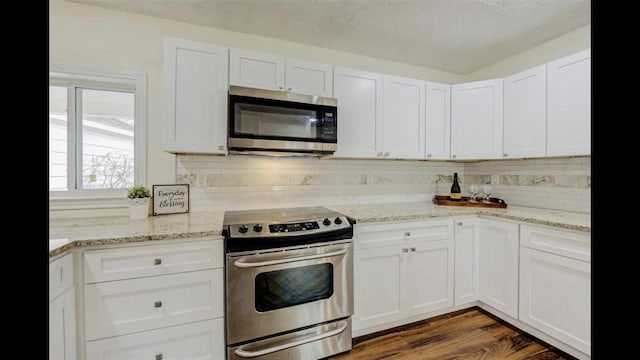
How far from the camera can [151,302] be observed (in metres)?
1.53

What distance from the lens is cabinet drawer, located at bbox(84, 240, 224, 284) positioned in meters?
1.45

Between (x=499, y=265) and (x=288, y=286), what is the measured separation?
1673 millimetres

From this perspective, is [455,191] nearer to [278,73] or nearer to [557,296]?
[557,296]

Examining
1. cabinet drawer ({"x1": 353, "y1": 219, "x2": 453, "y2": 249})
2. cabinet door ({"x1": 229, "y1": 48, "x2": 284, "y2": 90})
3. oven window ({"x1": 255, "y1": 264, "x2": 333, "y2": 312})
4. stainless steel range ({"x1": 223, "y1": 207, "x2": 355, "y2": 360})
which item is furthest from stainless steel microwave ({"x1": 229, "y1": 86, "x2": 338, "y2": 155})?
oven window ({"x1": 255, "y1": 264, "x2": 333, "y2": 312})

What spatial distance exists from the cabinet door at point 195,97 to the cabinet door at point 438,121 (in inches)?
71.5

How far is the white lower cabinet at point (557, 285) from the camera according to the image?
174 centimetres

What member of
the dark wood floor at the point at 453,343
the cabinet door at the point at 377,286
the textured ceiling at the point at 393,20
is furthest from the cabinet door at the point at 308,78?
the dark wood floor at the point at 453,343

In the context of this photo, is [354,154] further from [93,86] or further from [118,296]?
[93,86]

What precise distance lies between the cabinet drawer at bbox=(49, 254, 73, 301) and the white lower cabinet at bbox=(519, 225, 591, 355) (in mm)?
2737

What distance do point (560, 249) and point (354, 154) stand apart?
5.01ft

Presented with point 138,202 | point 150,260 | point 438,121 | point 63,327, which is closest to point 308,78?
point 438,121

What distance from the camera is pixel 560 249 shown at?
184 centimetres
